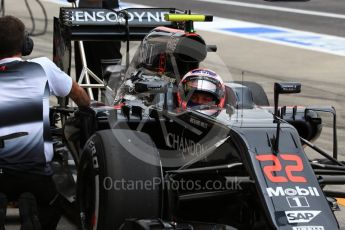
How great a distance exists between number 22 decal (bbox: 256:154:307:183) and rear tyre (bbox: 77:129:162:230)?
672 mm

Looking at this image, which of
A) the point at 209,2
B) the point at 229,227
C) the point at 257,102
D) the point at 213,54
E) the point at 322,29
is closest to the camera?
the point at 229,227

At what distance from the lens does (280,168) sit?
5.34 metres

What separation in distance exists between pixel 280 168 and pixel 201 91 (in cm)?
146

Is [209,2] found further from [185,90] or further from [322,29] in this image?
[185,90]

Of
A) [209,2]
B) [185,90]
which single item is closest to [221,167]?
[185,90]

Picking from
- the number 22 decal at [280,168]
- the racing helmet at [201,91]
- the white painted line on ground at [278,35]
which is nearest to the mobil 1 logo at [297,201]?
the number 22 decal at [280,168]

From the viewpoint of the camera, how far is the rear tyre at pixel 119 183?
17.7ft

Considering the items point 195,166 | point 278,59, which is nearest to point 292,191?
point 195,166

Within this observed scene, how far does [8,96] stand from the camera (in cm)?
578

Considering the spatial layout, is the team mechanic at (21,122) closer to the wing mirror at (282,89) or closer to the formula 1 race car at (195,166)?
the formula 1 race car at (195,166)

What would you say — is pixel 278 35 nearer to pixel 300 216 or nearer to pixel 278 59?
pixel 278 59

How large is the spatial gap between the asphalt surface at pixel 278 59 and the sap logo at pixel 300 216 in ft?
7.45

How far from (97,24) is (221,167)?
384cm

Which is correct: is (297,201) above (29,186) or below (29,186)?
above
